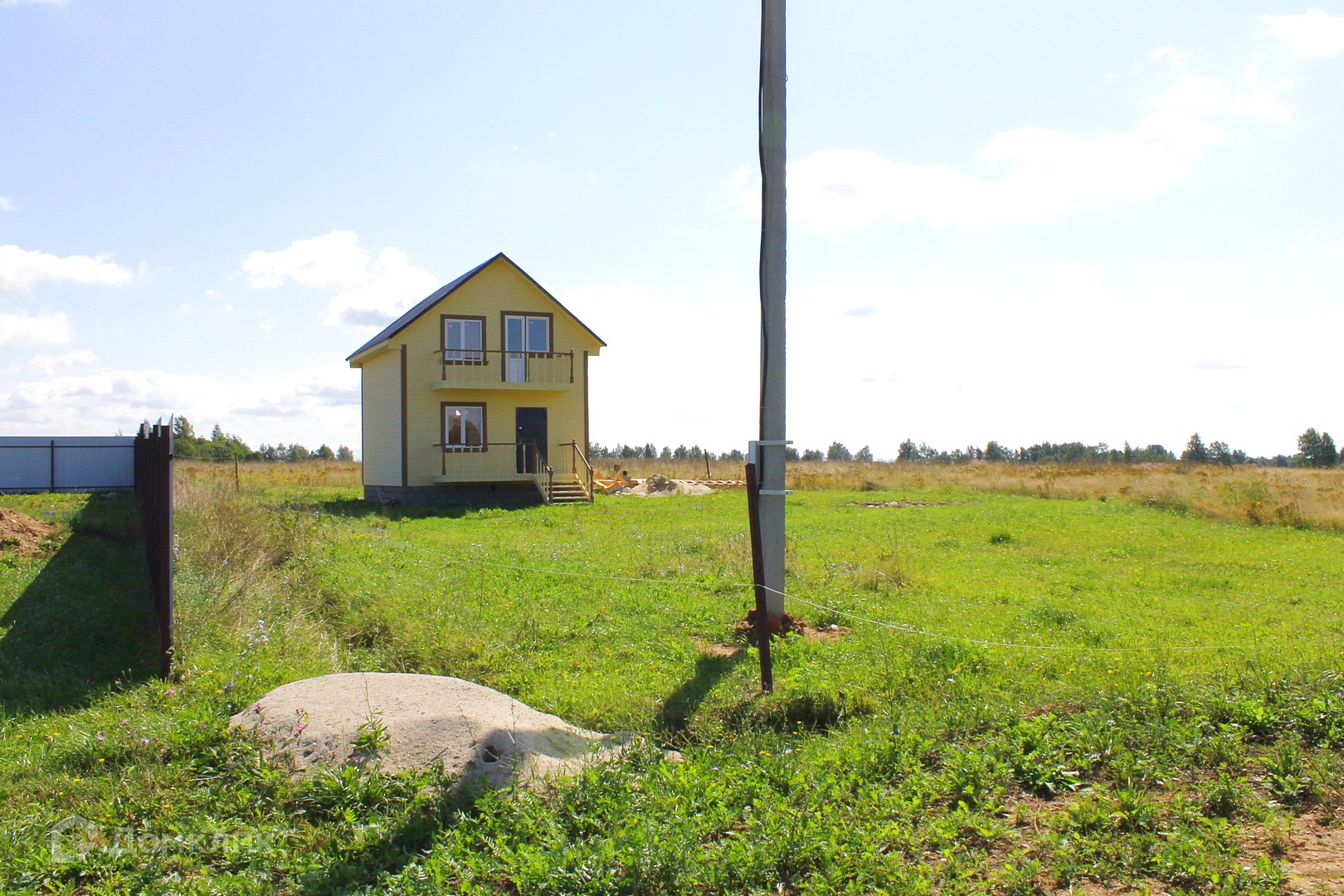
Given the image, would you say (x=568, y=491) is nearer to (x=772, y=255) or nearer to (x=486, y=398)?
(x=486, y=398)

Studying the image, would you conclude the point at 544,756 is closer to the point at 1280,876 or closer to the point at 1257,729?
the point at 1280,876

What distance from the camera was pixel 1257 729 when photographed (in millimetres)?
4738

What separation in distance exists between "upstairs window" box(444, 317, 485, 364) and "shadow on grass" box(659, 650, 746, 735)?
20.7m

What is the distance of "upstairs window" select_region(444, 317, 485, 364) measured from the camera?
1048 inches

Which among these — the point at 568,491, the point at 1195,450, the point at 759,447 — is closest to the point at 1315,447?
the point at 1195,450

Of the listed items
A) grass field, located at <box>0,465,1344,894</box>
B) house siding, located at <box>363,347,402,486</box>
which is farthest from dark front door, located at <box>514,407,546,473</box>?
grass field, located at <box>0,465,1344,894</box>

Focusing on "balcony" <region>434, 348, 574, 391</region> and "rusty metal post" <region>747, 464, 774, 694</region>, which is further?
"balcony" <region>434, 348, 574, 391</region>

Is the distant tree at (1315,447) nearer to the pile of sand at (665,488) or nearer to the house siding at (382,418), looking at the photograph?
the pile of sand at (665,488)

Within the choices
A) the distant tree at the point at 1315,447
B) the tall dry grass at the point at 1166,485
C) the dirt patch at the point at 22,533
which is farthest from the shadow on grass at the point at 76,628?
the distant tree at the point at 1315,447

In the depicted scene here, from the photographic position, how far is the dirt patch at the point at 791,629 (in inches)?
306

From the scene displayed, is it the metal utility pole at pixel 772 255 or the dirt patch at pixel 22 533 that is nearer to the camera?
the metal utility pole at pixel 772 255

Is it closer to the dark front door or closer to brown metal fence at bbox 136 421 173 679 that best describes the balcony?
the dark front door

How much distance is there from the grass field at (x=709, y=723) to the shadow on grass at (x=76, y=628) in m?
0.04

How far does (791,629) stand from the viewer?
7852 millimetres
